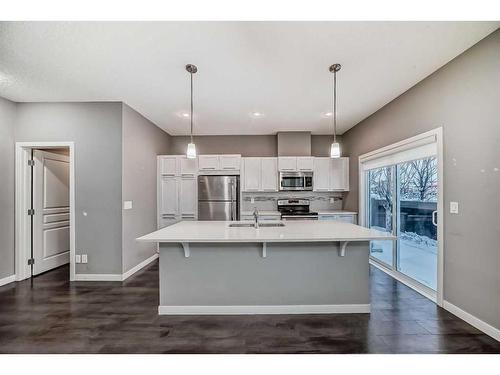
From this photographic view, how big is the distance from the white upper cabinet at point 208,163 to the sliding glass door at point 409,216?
291 cm

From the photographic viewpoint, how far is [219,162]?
17.2 ft

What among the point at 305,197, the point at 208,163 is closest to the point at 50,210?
the point at 208,163

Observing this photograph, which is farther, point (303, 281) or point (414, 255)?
point (414, 255)

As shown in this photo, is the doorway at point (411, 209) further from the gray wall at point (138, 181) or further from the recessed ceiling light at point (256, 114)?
the gray wall at point (138, 181)

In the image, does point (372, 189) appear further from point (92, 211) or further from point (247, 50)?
point (92, 211)

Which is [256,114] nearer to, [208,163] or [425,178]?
[208,163]

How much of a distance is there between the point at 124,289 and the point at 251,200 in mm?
3009

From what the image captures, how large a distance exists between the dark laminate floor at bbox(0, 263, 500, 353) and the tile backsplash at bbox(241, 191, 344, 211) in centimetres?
271

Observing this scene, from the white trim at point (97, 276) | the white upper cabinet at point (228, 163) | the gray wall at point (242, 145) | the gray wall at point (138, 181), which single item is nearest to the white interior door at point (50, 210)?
the white trim at point (97, 276)

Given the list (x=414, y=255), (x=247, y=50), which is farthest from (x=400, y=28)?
(x=414, y=255)

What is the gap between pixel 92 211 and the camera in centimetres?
371

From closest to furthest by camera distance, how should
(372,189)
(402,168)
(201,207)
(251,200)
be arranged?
(402,168)
(372,189)
(201,207)
(251,200)

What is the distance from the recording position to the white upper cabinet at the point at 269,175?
5.31 meters

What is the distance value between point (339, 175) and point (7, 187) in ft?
17.8
